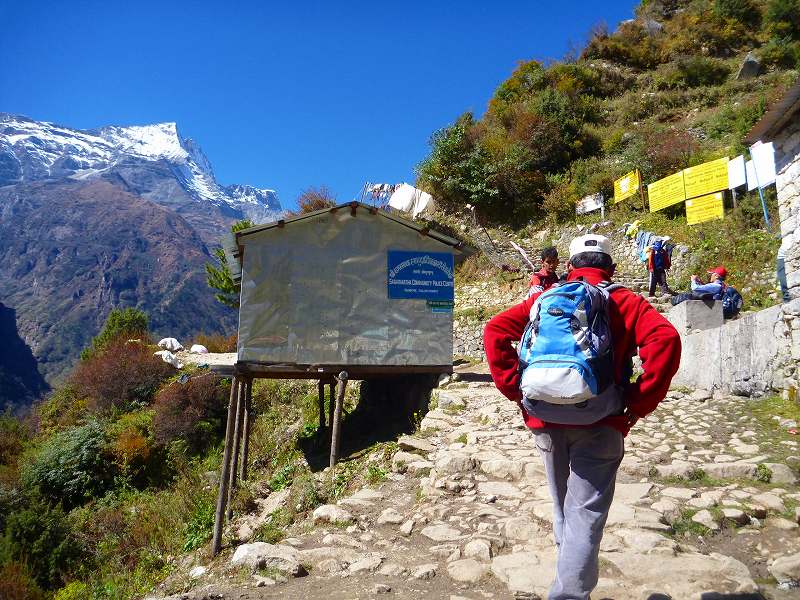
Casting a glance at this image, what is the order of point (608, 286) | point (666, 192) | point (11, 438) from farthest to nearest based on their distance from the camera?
point (11, 438), point (666, 192), point (608, 286)

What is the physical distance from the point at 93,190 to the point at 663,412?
579 ft

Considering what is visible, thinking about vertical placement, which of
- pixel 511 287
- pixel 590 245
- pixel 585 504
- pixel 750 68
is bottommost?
pixel 585 504

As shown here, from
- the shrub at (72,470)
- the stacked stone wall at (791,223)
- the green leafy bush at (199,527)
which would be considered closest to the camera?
the stacked stone wall at (791,223)

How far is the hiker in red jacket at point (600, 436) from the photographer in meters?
2.67

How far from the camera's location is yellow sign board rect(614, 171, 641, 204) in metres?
21.3

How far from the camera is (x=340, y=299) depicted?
1153 cm

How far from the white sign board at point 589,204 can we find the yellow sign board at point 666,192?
2155mm

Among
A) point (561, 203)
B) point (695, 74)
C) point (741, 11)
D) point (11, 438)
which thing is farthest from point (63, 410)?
point (741, 11)

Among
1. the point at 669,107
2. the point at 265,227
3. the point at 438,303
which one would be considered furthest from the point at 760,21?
the point at 265,227

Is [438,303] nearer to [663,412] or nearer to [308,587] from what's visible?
[663,412]

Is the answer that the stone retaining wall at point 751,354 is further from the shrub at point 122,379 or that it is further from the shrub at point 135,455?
the shrub at point 122,379

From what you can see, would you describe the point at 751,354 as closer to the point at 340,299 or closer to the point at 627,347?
the point at 627,347

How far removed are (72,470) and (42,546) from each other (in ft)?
14.6

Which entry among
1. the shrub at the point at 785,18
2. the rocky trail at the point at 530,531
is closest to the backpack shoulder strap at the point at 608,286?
the rocky trail at the point at 530,531
